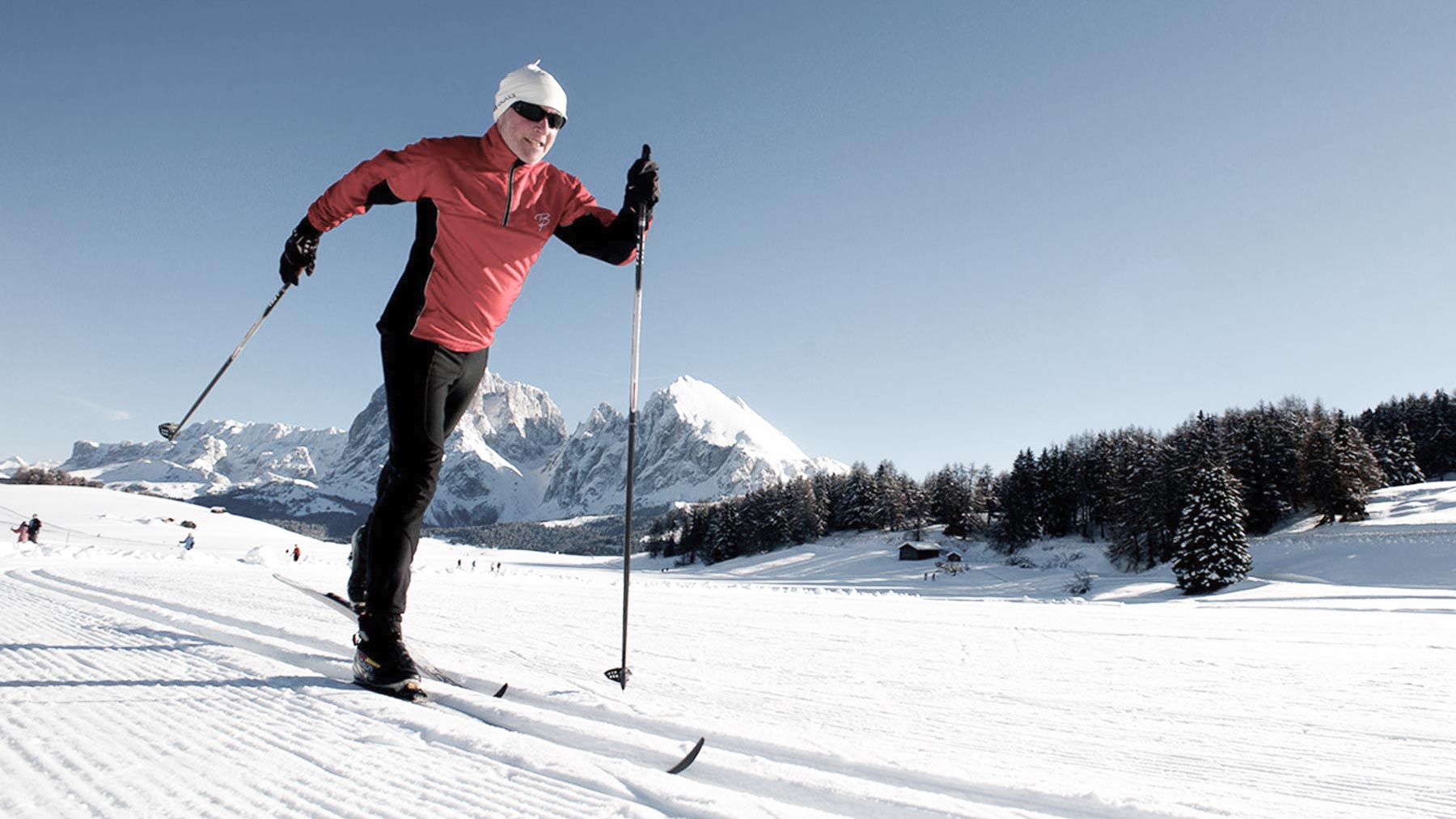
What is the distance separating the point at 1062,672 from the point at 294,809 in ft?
9.11

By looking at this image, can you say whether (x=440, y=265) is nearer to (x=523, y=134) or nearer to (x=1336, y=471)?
(x=523, y=134)

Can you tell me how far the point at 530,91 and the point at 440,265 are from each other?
0.73 metres

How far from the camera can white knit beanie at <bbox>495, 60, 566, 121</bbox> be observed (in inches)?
100.0

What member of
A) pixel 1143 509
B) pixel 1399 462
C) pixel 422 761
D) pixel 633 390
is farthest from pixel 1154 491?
pixel 422 761

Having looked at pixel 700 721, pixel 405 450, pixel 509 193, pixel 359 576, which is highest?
pixel 509 193

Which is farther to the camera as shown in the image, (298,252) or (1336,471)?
(1336,471)

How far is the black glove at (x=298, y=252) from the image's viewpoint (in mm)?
2807

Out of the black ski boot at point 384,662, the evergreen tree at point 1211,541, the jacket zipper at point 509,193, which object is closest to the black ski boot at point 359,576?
the black ski boot at point 384,662

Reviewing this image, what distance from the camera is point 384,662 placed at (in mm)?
2066

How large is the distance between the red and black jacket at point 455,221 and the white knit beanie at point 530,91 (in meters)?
0.13

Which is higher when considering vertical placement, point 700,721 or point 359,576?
point 359,576

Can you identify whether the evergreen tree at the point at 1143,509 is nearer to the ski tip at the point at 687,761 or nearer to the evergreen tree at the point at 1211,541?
the evergreen tree at the point at 1211,541

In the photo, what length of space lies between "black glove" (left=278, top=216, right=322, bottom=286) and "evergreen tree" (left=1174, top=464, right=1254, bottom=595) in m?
36.4

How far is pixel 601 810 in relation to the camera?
3.82ft
